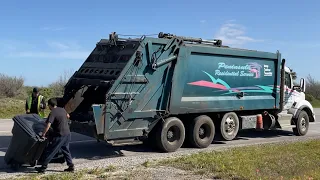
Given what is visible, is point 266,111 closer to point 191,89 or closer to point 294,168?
point 191,89

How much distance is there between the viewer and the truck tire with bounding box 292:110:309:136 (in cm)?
1533

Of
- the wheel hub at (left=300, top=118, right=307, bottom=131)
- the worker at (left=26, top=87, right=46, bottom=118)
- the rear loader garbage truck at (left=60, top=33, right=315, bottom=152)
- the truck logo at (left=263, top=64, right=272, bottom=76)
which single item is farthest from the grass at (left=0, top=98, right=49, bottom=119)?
the wheel hub at (left=300, top=118, right=307, bottom=131)

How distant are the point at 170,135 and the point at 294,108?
6159mm

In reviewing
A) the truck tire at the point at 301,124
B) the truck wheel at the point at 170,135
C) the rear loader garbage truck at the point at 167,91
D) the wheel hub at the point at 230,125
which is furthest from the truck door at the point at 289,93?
the truck wheel at the point at 170,135

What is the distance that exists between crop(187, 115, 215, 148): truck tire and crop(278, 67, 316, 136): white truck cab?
3.80m

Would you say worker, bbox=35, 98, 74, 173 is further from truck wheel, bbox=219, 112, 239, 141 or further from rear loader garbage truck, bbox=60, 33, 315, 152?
truck wheel, bbox=219, 112, 239, 141

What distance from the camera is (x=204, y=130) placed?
12375 mm

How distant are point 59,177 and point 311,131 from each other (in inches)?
494

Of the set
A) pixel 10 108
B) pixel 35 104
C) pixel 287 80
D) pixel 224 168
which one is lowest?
pixel 224 168

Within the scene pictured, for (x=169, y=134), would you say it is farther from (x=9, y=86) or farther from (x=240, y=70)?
(x=9, y=86)

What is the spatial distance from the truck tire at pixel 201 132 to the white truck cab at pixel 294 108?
12.5 feet

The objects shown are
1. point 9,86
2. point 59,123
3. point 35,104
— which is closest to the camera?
point 59,123

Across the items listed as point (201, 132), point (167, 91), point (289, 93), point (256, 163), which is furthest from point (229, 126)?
point (256, 163)

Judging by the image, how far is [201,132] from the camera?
40.2 ft
